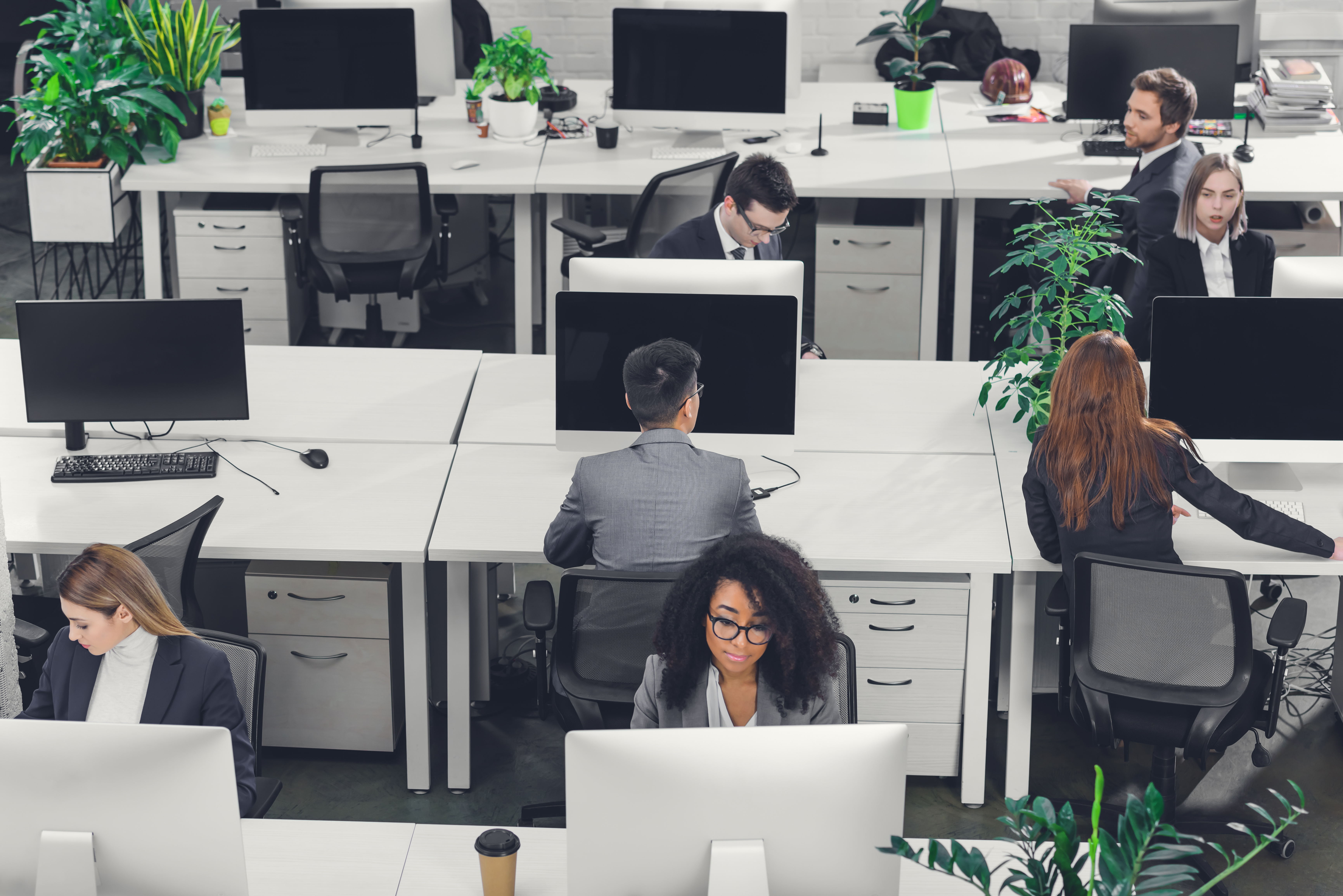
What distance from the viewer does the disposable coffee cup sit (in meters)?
2.26

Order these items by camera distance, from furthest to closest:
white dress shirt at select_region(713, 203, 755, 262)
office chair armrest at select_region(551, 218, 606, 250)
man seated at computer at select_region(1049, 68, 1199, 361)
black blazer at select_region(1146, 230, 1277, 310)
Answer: office chair armrest at select_region(551, 218, 606, 250) → man seated at computer at select_region(1049, 68, 1199, 361) → black blazer at select_region(1146, 230, 1277, 310) → white dress shirt at select_region(713, 203, 755, 262)

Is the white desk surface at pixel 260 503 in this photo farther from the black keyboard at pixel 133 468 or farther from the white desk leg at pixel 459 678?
the white desk leg at pixel 459 678

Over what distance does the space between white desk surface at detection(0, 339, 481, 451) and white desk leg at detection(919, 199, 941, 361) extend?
1.84 metres

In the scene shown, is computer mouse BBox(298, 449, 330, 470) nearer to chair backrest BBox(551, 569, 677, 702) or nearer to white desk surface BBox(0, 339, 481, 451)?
white desk surface BBox(0, 339, 481, 451)

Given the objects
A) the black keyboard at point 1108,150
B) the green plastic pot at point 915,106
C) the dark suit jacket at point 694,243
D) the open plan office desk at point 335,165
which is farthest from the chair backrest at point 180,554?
the black keyboard at point 1108,150

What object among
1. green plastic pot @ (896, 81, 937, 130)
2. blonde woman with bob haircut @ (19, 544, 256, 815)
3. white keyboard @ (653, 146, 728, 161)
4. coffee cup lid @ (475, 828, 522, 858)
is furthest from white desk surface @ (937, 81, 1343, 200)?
coffee cup lid @ (475, 828, 522, 858)

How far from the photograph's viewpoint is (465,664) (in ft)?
11.3

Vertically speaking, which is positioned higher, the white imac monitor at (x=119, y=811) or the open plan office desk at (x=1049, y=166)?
the open plan office desk at (x=1049, y=166)

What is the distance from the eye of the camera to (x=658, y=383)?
3.08 m

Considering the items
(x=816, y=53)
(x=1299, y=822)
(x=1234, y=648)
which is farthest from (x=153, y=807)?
(x=816, y=53)

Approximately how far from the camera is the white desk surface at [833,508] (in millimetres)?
3268

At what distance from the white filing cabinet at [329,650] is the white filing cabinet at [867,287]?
2.33 meters

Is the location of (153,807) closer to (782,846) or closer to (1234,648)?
(782,846)

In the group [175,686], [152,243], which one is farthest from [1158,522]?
[152,243]
